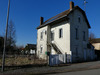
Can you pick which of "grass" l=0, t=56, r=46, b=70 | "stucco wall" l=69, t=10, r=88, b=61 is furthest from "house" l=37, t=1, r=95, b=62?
"grass" l=0, t=56, r=46, b=70

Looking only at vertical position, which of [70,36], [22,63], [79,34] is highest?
[79,34]

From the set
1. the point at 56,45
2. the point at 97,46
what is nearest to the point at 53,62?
the point at 56,45

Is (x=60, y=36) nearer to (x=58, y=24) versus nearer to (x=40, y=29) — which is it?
(x=58, y=24)

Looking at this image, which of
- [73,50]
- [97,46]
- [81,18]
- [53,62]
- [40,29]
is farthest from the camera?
[97,46]

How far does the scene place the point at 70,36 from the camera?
60.5ft

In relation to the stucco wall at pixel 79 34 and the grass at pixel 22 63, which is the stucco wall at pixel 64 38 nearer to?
the stucco wall at pixel 79 34

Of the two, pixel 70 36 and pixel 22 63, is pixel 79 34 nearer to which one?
pixel 70 36

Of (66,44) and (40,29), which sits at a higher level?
(40,29)

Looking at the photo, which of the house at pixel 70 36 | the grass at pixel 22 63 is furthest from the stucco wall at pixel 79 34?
the grass at pixel 22 63

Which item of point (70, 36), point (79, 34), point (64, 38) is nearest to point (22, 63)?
point (64, 38)

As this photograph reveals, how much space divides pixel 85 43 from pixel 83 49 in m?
1.58

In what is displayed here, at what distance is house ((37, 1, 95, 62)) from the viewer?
1878cm

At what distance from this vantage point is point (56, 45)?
69.4 ft

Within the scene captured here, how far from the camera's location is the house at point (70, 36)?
1878 cm
